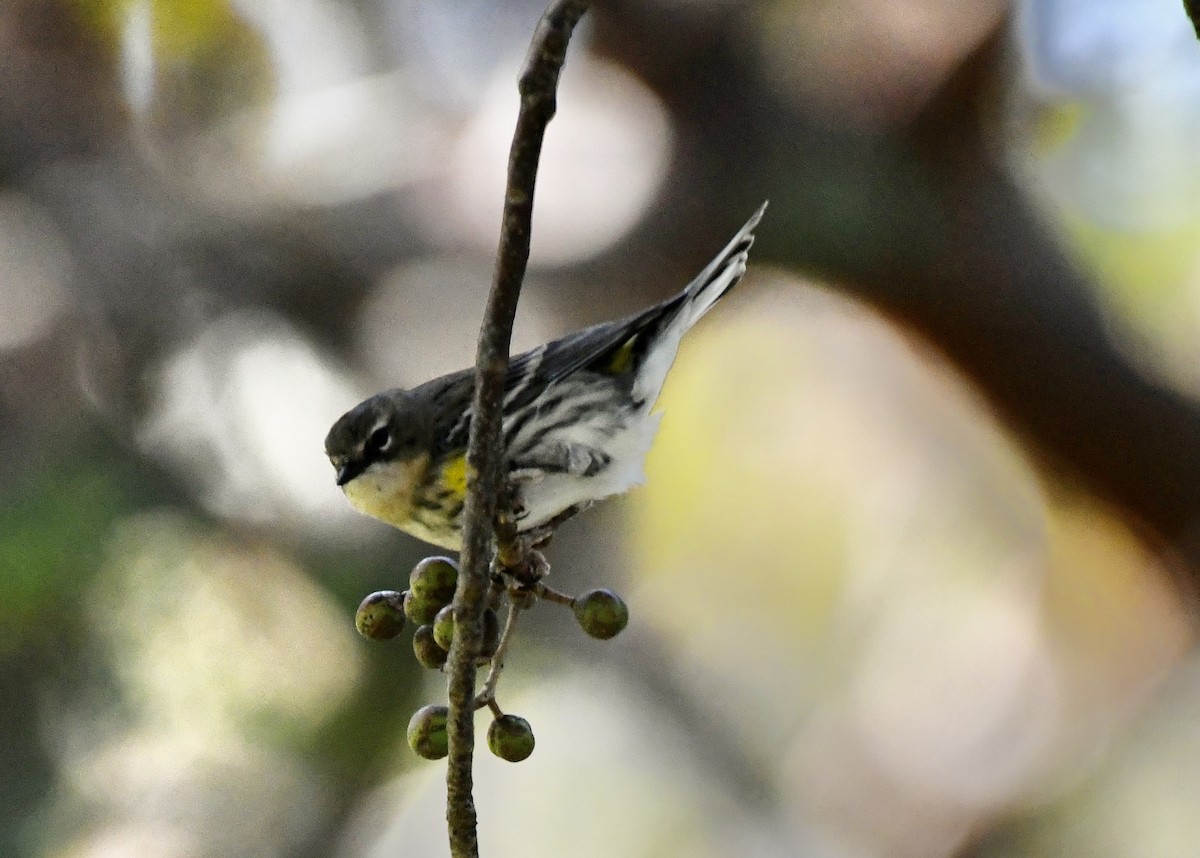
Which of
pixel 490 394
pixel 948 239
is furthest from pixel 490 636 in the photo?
pixel 948 239

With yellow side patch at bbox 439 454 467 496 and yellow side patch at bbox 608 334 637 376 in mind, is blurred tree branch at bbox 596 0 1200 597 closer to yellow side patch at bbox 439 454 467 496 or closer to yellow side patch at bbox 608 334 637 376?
yellow side patch at bbox 608 334 637 376

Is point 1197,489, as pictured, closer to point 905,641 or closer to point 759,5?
point 905,641

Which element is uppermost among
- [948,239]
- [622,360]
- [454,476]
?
[948,239]

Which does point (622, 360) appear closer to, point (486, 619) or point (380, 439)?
point (380, 439)

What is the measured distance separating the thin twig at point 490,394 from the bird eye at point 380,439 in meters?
0.50

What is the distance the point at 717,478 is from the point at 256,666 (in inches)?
33.2

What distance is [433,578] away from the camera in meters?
0.79

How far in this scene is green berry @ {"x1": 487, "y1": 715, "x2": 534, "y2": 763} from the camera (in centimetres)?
80

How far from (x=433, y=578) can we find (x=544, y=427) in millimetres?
411

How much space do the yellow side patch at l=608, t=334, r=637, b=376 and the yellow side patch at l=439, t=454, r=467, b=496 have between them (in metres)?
0.25

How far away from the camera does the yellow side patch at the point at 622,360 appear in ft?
4.21

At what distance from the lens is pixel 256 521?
77.5 inches

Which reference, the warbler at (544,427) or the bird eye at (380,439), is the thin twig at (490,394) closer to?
the warbler at (544,427)

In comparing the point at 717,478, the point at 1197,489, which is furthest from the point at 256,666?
the point at 1197,489
